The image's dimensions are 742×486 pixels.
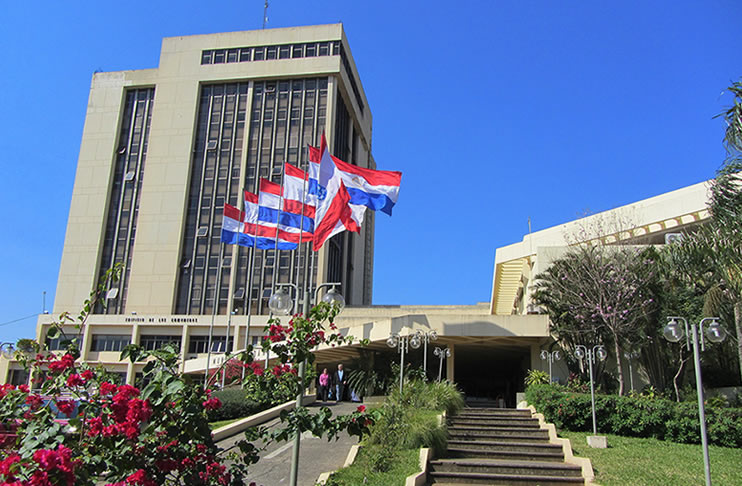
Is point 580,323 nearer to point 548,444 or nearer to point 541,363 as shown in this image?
point 541,363

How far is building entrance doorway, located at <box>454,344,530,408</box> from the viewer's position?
31.9 m

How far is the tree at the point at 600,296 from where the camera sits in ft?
66.1

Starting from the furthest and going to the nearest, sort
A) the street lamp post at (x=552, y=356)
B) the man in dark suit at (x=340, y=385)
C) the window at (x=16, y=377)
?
the window at (x=16, y=377), the man in dark suit at (x=340, y=385), the street lamp post at (x=552, y=356)

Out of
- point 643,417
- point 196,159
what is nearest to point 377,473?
point 643,417

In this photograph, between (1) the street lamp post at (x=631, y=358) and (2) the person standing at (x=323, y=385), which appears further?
(2) the person standing at (x=323, y=385)

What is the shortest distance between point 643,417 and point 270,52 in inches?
1978

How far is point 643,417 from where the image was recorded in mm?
15828

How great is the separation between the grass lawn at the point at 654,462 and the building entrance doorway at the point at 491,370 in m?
11.7

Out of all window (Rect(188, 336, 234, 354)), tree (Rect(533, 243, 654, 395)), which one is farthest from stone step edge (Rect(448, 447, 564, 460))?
window (Rect(188, 336, 234, 354))

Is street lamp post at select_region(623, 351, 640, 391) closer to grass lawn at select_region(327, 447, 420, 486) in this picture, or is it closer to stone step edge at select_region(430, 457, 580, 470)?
stone step edge at select_region(430, 457, 580, 470)

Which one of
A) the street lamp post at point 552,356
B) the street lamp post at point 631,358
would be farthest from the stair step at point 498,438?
the street lamp post at point 631,358

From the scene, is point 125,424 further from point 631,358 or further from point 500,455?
point 631,358

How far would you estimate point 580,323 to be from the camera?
21.7 m

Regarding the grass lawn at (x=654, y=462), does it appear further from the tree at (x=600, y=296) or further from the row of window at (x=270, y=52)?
the row of window at (x=270, y=52)
